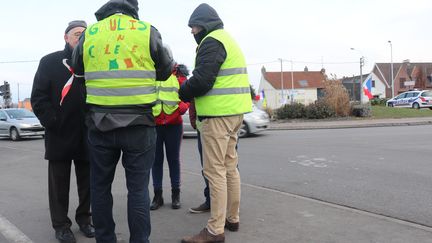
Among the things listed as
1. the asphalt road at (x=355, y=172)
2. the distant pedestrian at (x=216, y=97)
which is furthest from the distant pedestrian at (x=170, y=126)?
the asphalt road at (x=355, y=172)

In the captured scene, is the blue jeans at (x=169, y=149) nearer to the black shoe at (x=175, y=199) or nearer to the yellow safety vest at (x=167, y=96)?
the black shoe at (x=175, y=199)

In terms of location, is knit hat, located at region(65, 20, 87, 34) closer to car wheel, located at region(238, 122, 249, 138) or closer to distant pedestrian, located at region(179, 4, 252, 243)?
distant pedestrian, located at region(179, 4, 252, 243)

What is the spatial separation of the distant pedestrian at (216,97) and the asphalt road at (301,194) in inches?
13.3

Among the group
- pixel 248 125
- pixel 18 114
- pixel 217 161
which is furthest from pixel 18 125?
pixel 217 161

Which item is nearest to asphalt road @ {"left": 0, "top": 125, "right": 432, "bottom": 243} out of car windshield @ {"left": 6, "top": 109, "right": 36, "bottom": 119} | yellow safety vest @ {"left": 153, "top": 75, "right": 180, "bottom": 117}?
yellow safety vest @ {"left": 153, "top": 75, "right": 180, "bottom": 117}

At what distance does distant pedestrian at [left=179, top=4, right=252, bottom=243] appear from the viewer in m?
3.91

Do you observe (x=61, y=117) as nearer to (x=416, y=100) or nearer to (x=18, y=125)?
(x=18, y=125)

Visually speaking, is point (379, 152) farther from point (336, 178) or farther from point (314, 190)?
point (314, 190)

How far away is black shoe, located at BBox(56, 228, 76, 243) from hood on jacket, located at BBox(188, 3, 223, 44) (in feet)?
7.33

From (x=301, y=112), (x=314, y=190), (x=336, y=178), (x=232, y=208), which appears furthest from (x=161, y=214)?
(x=301, y=112)

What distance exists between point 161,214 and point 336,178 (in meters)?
3.29

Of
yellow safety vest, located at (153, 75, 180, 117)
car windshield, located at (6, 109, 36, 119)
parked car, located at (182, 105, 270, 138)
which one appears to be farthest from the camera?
car windshield, located at (6, 109, 36, 119)

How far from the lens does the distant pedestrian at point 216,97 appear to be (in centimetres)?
391

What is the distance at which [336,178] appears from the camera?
23.3ft
